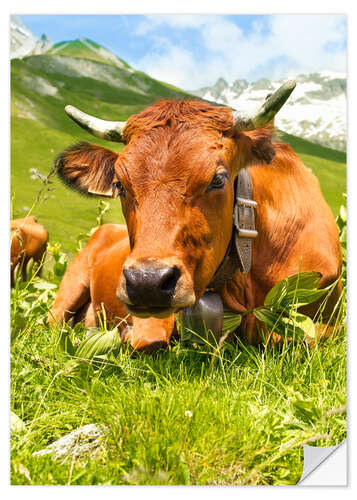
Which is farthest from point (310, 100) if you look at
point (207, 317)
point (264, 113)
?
point (207, 317)

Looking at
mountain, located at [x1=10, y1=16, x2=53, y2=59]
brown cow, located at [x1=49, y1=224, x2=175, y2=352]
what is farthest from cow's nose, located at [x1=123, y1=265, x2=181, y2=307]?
mountain, located at [x1=10, y1=16, x2=53, y2=59]

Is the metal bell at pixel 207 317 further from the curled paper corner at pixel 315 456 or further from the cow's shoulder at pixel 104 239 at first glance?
the cow's shoulder at pixel 104 239

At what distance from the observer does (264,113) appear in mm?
2838

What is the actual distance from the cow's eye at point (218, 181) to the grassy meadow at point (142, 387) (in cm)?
77

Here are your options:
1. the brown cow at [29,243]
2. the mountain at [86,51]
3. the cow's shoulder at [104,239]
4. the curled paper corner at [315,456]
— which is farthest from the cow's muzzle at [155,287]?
the cow's shoulder at [104,239]

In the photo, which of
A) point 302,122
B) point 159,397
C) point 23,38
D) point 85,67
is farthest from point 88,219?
point 159,397

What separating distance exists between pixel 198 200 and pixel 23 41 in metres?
1.76

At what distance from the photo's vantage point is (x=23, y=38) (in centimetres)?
350

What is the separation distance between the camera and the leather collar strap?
304cm

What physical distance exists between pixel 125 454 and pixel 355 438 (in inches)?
50.8

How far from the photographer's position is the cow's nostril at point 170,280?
2348mm

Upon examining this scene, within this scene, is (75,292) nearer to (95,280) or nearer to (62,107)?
(95,280)
